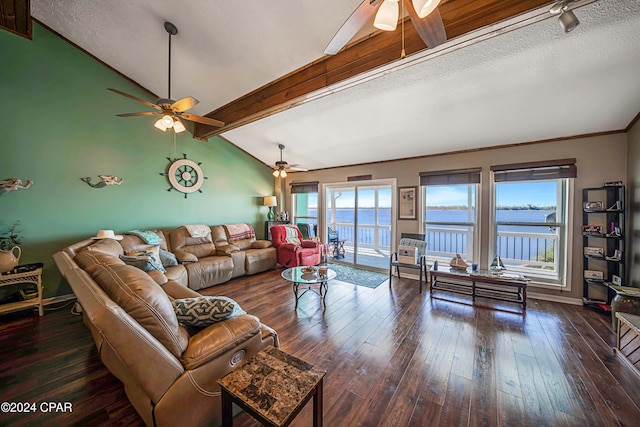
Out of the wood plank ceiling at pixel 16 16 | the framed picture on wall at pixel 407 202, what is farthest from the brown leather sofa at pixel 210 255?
the framed picture on wall at pixel 407 202

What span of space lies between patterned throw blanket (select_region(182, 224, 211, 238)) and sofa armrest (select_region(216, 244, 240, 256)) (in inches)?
14.3

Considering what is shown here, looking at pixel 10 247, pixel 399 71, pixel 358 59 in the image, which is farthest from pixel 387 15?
pixel 10 247

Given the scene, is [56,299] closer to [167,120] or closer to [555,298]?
[167,120]

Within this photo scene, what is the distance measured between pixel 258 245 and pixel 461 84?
14.3 feet

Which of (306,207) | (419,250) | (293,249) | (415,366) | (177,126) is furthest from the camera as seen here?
(306,207)

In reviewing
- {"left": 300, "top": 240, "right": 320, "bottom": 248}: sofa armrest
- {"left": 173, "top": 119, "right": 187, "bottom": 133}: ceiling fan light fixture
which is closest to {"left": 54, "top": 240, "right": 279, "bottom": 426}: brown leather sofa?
{"left": 173, "top": 119, "right": 187, "bottom": 133}: ceiling fan light fixture

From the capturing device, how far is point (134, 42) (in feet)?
9.43

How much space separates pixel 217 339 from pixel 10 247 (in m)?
3.60

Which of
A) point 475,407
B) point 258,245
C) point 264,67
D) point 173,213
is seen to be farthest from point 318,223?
point 475,407

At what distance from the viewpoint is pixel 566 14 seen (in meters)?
1.33

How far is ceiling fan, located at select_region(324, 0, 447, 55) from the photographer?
1.17 meters

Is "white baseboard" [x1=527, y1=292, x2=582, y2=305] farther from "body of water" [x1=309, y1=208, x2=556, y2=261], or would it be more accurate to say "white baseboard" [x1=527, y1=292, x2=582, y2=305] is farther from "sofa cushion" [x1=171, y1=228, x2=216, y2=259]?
"sofa cushion" [x1=171, y1=228, x2=216, y2=259]

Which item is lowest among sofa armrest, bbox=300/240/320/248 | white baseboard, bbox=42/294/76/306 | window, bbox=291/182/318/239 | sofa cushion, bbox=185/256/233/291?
white baseboard, bbox=42/294/76/306

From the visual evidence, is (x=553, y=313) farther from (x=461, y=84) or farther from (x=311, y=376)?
(x=311, y=376)
